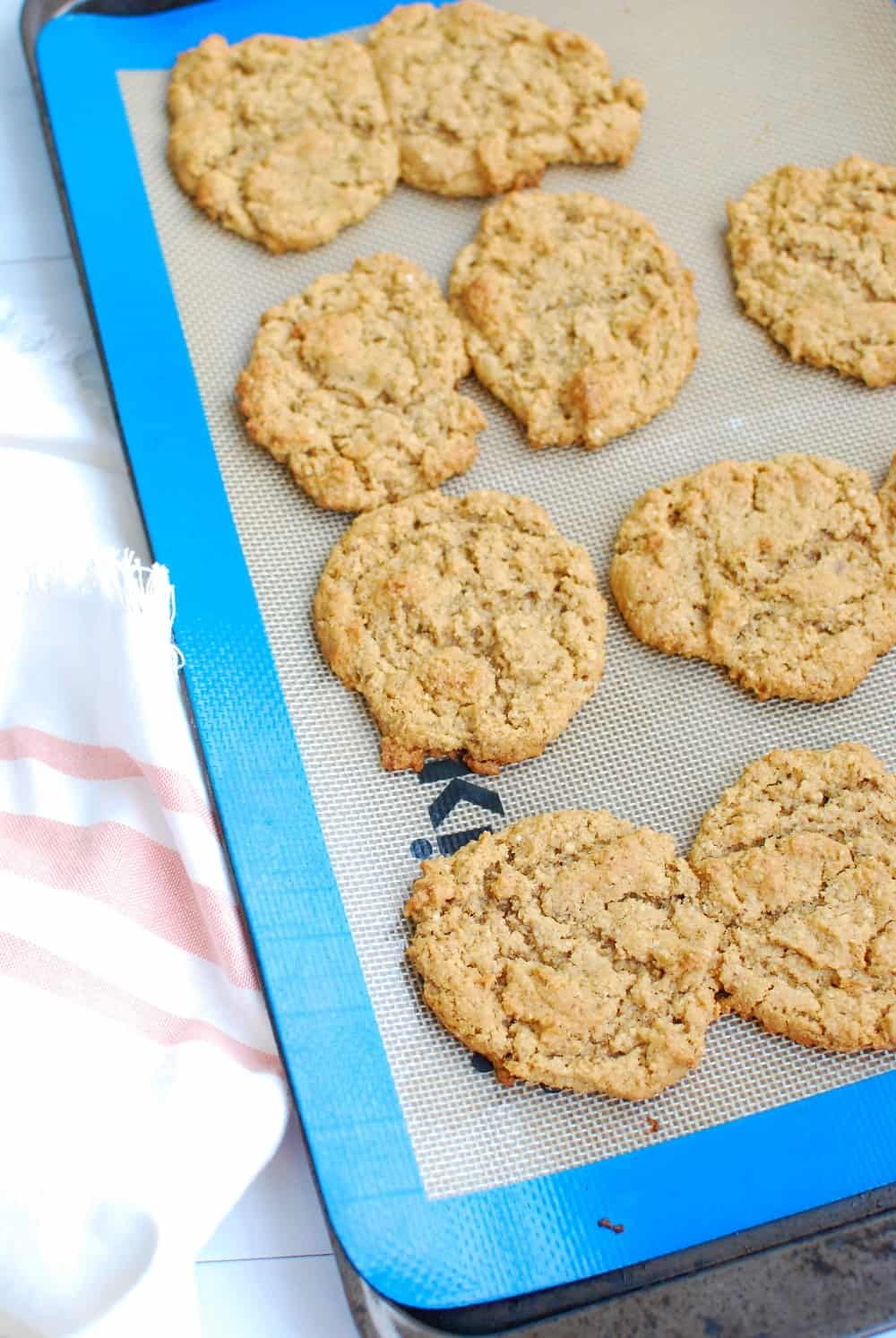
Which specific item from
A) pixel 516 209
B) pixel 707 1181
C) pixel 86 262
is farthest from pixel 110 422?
pixel 707 1181

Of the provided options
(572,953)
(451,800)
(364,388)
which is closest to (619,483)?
(364,388)

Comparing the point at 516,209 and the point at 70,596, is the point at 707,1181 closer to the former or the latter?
the point at 70,596

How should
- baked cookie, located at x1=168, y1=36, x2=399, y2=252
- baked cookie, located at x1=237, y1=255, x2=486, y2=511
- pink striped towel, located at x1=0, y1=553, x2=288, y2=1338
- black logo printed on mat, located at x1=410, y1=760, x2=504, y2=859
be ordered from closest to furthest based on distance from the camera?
1. pink striped towel, located at x1=0, y1=553, x2=288, y2=1338
2. black logo printed on mat, located at x1=410, y1=760, x2=504, y2=859
3. baked cookie, located at x1=237, y1=255, x2=486, y2=511
4. baked cookie, located at x1=168, y1=36, x2=399, y2=252

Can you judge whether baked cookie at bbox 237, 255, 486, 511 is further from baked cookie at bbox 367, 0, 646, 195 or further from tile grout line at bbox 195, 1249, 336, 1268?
tile grout line at bbox 195, 1249, 336, 1268

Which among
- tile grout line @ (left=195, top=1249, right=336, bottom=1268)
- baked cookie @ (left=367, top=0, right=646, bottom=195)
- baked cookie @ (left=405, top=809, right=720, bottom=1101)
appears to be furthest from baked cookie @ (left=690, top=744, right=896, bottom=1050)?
baked cookie @ (left=367, top=0, right=646, bottom=195)

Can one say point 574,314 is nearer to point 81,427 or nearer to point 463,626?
point 463,626

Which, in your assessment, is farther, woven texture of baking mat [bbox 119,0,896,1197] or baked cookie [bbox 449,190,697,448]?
baked cookie [bbox 449,190,697,448]

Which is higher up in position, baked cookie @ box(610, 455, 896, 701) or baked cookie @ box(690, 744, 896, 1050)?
baked cookie @ box(610, 455, 896, 701)

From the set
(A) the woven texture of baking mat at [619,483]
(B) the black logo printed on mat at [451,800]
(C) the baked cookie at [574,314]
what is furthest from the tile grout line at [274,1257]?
(C) the baked cookie at [574,314]
